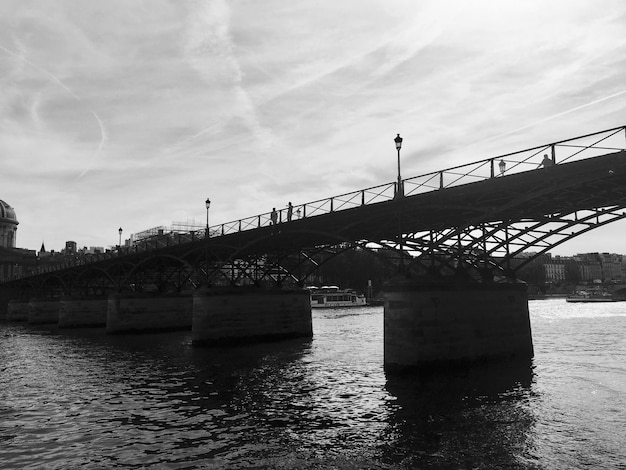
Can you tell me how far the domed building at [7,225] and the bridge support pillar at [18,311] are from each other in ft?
277

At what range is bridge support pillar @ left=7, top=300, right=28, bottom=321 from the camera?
94562mm

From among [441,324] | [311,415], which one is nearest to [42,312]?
[441,324]

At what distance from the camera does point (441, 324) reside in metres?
25.3

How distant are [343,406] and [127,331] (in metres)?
42.6

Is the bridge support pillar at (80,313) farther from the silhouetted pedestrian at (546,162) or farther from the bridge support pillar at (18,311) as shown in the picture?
the silhouetted pedestrian at (546,162)

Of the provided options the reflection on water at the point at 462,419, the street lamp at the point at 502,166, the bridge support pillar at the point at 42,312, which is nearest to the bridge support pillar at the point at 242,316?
the reflection on water at the point at 462,419

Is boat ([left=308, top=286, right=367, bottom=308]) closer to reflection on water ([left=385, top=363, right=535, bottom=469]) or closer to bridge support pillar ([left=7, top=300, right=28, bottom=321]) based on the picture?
bridge support pillar ([left=7, top=300, right=28, bottom=321])

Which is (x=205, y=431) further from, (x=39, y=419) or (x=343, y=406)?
(x=39, y=419)

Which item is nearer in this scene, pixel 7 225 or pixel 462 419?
pixel 462 419

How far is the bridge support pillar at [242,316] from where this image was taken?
41219 mm

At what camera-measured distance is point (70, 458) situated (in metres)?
14.0

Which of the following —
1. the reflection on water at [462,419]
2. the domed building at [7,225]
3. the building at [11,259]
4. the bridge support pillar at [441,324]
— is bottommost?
the reflection on water at [462,419]

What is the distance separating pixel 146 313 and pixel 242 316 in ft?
64.6

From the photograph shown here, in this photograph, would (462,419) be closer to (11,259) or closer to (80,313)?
(80,313)
